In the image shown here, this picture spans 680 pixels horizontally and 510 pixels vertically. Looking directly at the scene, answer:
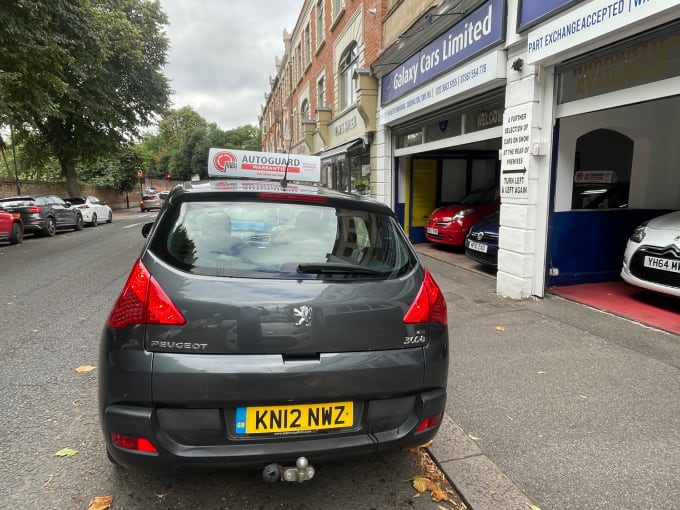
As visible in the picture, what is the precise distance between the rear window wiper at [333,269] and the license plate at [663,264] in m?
4.29

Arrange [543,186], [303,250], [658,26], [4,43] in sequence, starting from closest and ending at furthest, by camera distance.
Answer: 1. [303,250]
2. [658,26]
3. [543,186]
4. [4,43]

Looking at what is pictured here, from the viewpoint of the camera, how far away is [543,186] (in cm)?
596

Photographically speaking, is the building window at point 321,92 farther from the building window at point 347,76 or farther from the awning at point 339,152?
the awning at point 339,152

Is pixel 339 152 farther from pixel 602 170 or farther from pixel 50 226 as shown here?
pixel 50 226

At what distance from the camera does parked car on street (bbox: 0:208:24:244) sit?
1302cm

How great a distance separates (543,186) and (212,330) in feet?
17.2

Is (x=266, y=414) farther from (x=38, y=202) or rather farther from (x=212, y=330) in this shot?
(x=38, y=202)

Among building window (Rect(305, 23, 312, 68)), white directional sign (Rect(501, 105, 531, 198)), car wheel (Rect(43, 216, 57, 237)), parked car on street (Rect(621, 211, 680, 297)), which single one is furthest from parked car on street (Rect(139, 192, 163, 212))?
parked car on street (Rect(621, 211, 680, 297))

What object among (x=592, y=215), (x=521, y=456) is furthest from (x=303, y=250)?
(x=592, y=215)

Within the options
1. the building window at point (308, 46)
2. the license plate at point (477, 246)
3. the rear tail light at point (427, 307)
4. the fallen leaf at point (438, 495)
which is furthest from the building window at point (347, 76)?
the fallen leaf at point (438, 495)

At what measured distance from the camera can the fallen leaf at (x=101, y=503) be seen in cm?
227

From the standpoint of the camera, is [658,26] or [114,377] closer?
[114,377]

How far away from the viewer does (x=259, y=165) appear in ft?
24.8

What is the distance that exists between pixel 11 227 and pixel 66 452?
43.7 feet
